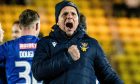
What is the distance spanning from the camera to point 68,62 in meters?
3.75

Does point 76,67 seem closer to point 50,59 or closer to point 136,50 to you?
point 50,59

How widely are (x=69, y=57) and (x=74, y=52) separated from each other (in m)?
0.05

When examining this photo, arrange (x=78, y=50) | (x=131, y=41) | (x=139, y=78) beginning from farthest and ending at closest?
(x=131, y=41) → (x=139, y=78) → (x=78, y=50)

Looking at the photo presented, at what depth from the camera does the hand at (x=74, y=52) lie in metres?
3.76

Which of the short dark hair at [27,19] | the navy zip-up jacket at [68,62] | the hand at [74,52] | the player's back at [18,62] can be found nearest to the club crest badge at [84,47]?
the navy zip-up jacket at [68,62]

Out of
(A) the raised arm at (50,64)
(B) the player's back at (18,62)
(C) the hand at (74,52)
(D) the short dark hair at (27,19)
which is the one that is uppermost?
(D) the short dark hair at (27,19)

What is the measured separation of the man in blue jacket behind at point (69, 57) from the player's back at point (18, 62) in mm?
993

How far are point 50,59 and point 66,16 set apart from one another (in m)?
0.39

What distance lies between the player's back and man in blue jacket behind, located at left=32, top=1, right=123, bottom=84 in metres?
0.99

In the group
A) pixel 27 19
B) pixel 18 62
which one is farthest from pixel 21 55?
pixel 27 19

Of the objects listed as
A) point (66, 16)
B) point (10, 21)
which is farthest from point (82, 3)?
point (66, 16)

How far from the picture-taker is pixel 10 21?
1217cm

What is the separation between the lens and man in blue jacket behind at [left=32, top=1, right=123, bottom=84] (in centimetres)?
378

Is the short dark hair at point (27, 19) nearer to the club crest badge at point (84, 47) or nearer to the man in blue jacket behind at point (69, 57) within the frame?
the man in blue jacket behind at point (69, 57)
